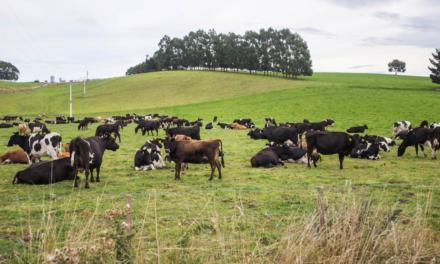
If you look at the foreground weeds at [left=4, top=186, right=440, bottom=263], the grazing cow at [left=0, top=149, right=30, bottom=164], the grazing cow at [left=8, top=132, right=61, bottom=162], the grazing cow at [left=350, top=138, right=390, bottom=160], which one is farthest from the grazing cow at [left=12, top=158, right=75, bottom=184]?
the grazing cow at [left=350, top=138, right=390, bottom=160]

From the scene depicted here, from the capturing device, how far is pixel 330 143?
58.8 feet

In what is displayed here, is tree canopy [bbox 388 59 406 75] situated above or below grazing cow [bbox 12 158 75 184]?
above

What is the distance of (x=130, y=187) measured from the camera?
1352cm

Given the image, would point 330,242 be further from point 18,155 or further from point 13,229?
point 18,155

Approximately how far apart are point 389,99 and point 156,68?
9944 centimetres

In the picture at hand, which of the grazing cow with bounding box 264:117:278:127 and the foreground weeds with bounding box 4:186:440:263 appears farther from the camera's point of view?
the grazing cow with bounding box 264:117:278:127

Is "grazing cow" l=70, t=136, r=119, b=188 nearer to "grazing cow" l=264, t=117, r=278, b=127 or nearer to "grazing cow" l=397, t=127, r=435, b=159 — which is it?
"grazing cow" l=397, t=127, r=435, b=159

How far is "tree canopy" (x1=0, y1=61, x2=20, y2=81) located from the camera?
553 ft

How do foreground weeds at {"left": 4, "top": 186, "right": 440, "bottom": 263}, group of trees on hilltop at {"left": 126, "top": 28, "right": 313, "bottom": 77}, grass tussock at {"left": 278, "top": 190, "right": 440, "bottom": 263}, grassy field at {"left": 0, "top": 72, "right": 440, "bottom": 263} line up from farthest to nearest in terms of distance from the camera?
1. group of trees on hilltop at {"left": 126, "top": 28, "right": 313, "bottom": 77}
2. grassy field at {"left": 0, "top": 72, "right": 440, "bottom": 263}
3. grass tussock at {"left": 278, "top": 190, "right": 440, "bottom": 263}
4. foreground weeds at {"left": 4, "top": 186, "right": 440, "bottom": 263}

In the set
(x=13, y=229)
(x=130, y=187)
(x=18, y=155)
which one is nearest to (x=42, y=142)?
(x=18, y=155)

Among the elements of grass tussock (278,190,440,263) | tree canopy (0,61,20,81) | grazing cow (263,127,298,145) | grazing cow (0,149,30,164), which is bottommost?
grazing cow (0,149,30,164)

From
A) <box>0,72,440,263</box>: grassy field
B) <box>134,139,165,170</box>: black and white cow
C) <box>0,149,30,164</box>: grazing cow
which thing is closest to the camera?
<box>0,72,440,263</box>: grassy field

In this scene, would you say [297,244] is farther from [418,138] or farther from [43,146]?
[418,138]

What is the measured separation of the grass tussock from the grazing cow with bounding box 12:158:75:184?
384 inches
